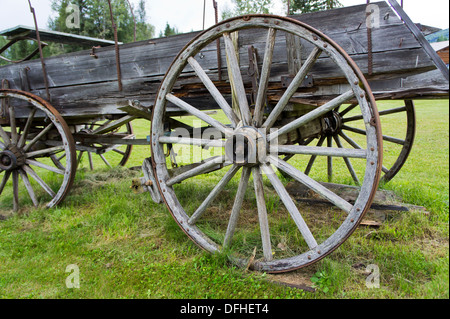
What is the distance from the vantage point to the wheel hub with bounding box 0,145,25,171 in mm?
4074

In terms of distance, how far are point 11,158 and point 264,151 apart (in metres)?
3.21

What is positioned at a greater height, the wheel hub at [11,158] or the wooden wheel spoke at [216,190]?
the wheel hub at [11,158]

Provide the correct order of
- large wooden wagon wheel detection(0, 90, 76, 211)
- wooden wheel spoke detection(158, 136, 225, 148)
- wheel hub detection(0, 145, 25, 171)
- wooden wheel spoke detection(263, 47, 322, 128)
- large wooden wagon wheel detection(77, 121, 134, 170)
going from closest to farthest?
wooden wheel spoke detection(263, 47, 322, 128), wooden wheel spoke detection(158, 136, 225, 148), large wooden wagon wheel detection(0, 90, 76, 211), wheel hub detection(0, 145, 25, 171), large wooden wagon wheel detection(77, 121, 134, 170)

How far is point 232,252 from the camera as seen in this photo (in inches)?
107

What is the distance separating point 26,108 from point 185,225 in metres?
2.84

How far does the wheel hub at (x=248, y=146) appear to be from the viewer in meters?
2.52

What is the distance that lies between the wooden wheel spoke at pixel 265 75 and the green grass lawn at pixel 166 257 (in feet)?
3.68

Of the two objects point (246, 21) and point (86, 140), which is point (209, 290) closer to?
point (246, 21)

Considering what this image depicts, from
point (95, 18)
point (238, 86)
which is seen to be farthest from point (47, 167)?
point (95, 18)
